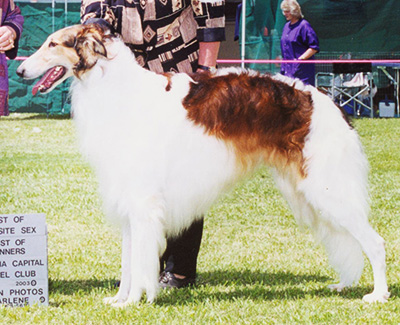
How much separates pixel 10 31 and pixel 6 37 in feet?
0.20

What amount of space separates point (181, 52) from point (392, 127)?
9.35m

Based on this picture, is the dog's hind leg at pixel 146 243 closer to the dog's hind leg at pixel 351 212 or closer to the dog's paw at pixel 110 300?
the dog's paw at pixel 110 300

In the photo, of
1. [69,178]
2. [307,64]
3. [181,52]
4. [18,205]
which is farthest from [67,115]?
[181,52]

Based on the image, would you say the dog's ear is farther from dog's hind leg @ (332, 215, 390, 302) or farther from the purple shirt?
the purple shirt

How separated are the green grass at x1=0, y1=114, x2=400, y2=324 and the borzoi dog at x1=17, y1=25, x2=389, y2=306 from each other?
233 mm

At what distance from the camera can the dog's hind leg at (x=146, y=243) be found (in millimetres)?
3500

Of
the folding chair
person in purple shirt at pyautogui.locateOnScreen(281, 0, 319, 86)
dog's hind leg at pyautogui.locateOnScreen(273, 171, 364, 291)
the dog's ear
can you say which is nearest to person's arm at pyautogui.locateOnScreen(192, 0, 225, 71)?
the dog's ear

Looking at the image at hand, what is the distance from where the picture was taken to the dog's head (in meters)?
3.40

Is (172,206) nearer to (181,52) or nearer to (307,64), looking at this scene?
(181,52)

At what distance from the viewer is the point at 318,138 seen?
11.8 feet

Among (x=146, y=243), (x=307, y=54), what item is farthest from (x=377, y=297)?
(x=307, y=54)

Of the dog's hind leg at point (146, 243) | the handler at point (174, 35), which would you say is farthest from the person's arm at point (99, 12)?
the dog's hind leg at point (146, 243)

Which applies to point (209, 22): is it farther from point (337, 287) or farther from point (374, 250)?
point (337, 287)

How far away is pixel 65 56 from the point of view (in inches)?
135
